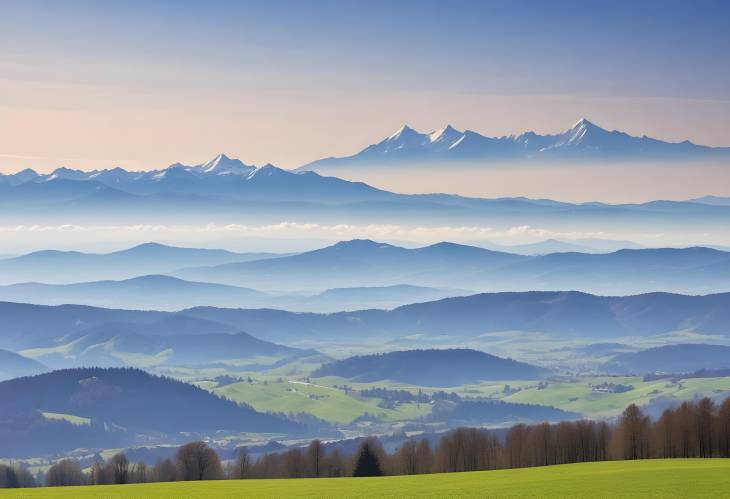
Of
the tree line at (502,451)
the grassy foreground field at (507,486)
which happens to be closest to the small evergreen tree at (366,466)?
the tree line at (502,451)

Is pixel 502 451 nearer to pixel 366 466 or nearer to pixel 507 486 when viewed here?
pixel 366 466

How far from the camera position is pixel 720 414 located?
147000mm

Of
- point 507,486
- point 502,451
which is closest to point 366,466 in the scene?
point 502,451

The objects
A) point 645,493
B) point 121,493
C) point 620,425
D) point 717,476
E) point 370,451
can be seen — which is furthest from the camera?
point 620,425

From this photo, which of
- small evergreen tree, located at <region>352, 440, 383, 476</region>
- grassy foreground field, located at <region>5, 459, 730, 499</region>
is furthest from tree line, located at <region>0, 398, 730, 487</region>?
grassy foreground field, located at <region>5, 459, 730, 499</region>

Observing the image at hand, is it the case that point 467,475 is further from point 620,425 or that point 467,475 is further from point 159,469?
point 159,469

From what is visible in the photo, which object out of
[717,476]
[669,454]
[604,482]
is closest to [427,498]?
[604,482]

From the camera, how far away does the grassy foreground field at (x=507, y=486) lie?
285ft

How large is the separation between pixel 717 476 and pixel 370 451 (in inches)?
2300

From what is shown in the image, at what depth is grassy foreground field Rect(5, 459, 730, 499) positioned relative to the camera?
285 ft

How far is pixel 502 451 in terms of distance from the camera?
170 m

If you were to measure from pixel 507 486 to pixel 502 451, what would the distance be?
76.7m

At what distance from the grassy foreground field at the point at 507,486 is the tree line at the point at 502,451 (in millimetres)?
35918

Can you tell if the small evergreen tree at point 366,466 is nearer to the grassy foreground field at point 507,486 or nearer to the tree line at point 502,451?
the tree line at point 502,451
